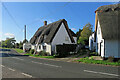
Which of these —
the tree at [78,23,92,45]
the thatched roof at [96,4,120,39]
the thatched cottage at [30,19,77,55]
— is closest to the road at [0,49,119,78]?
the thatched roof at [96,4,120,39]

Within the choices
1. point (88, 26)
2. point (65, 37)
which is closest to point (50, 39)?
point (65, 37)

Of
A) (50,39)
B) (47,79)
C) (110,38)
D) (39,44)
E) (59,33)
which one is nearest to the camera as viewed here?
(47,79)

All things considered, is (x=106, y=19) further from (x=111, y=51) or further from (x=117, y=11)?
(x=111, y=51)

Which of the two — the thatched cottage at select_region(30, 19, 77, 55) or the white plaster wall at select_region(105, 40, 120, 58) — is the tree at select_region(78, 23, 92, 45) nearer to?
the thatched cottage at select_region(30, 19, 77, 55)

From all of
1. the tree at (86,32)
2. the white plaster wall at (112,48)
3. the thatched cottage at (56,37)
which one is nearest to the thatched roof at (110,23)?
the white plaster wall at (112,48)

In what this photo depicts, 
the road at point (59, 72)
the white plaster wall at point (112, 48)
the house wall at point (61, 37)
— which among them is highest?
the house wall at point (61, 37)

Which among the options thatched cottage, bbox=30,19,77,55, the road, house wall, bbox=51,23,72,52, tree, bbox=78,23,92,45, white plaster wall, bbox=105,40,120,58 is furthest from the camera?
tree, bbox=78,23,92,45

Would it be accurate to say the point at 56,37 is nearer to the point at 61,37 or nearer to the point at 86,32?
the point at 61,37

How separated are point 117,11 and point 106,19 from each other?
2365mm

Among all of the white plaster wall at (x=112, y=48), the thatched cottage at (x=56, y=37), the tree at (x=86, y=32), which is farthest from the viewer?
the tree at (x=86, y=32)

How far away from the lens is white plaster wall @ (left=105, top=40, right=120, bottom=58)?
12.2m

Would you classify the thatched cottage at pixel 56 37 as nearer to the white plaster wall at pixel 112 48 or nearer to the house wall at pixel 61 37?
the house wall at pixel 61 37

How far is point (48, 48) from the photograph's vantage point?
69.1 ft

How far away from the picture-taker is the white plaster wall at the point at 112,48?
12222 millimetres
